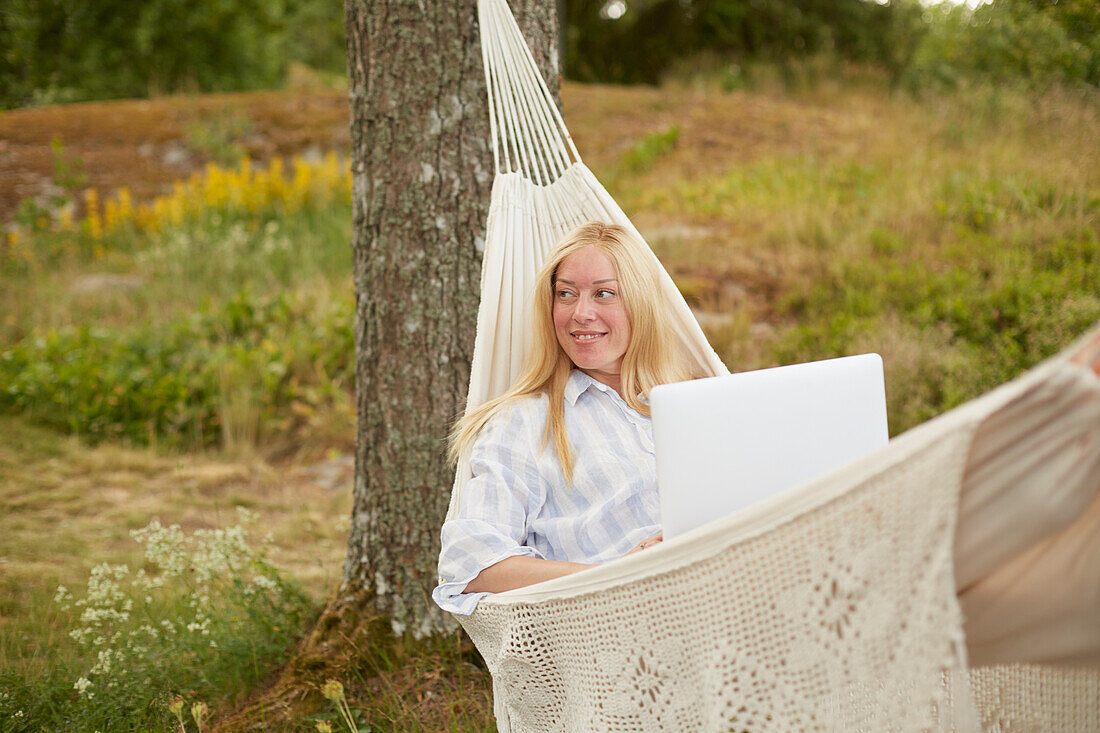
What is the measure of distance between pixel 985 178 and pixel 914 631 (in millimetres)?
4534

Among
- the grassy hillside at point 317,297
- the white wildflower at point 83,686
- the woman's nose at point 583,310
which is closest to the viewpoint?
the woman's nose at point 583,310

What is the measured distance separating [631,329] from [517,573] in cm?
59

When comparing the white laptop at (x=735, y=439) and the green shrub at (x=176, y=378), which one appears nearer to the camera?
the white laptop at (x=735, y=439)

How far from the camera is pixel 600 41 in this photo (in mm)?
10203

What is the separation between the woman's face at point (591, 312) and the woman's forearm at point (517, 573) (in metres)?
0.46

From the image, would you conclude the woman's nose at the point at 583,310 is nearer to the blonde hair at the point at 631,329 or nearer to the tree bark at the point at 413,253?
the blonde hair at the point at 631,329

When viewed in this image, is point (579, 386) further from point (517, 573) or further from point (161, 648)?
point (161, 648)

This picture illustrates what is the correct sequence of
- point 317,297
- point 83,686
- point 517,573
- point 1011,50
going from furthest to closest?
point 1011,50 → point 317,297 → point 83,686 → point 517,573

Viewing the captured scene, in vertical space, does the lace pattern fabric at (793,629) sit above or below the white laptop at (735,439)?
below

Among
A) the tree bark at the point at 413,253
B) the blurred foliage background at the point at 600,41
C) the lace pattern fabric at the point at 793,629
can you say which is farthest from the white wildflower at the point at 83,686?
the blurred foliage background at the point at 600,41

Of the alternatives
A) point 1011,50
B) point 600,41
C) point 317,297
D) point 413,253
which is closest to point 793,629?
point 413,253

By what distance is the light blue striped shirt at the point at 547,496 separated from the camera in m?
1.40

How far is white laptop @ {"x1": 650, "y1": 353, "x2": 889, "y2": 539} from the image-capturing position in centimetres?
120

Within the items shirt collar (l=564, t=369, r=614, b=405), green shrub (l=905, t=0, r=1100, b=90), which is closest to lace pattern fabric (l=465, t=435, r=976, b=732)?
shirt collar (l=564, t=369, r=614, b=405)
